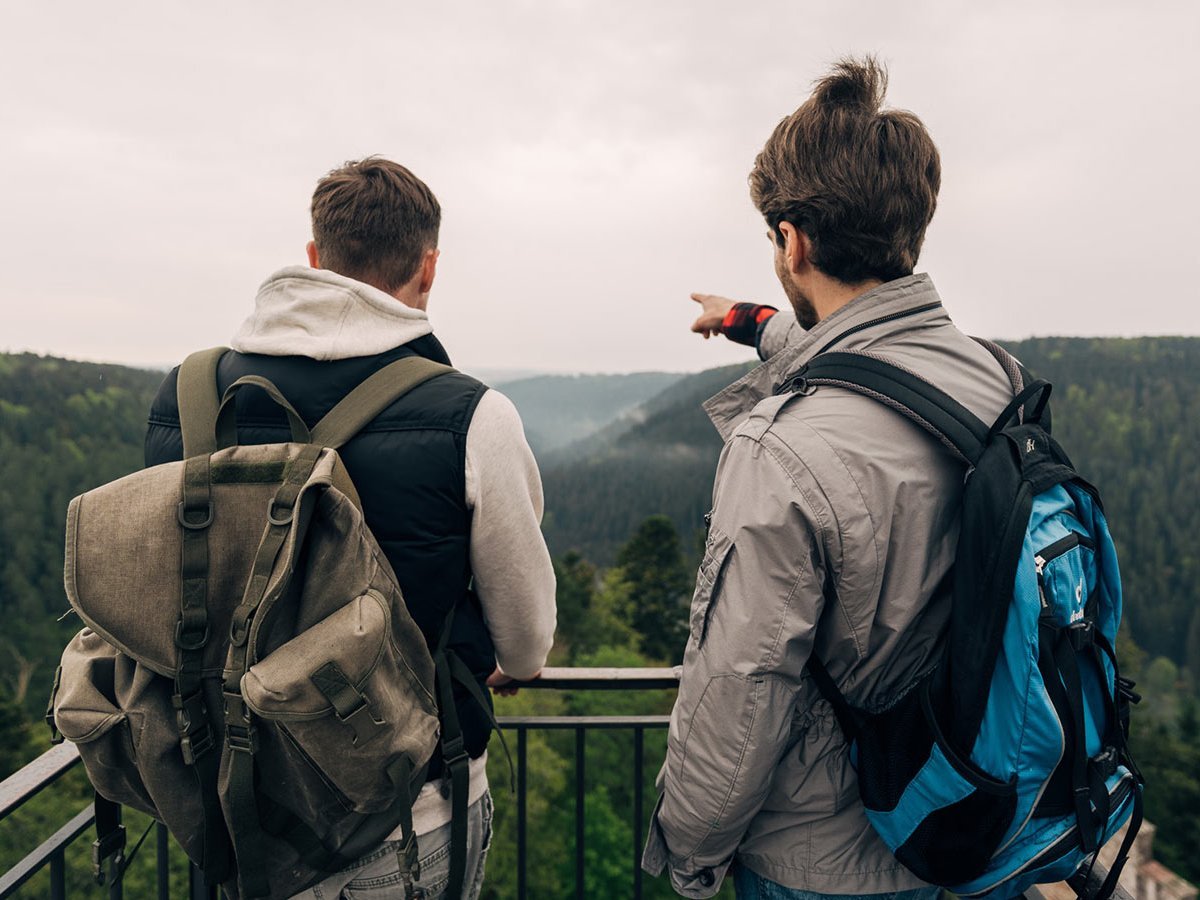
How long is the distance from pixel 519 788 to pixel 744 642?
46.0 inches

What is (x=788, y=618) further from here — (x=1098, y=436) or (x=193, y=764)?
(x=1098, y=436)

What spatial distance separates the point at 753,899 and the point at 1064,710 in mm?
788

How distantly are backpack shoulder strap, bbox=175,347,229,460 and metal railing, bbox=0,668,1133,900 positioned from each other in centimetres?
92

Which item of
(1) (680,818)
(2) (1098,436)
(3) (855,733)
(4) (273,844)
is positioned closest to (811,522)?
(3) (855,733)

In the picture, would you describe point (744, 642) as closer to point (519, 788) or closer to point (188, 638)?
point (188, 638)

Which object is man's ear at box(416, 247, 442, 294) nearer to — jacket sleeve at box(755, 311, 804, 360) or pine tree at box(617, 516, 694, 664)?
jacket sleeve at box(755, 311, 804, 360)

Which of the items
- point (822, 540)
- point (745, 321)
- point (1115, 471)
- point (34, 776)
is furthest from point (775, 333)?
point (1115, 471)

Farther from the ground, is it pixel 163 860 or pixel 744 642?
pixel 744 642

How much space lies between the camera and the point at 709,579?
5.01ft

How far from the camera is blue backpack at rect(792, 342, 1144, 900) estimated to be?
138 centimetres

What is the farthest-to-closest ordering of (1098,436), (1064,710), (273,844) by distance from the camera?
1. (1098,436)
2. (273,844)
3. (1064,710)

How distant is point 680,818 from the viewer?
1621 mm

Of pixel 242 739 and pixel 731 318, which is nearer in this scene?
pixel 242 739

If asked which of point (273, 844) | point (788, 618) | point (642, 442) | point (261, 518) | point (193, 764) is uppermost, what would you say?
point (261, 518)
